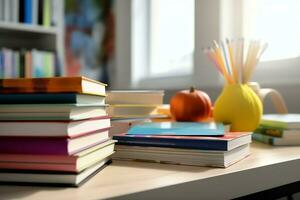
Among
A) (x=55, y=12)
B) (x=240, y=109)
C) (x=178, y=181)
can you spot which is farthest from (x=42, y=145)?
(x=55, y=12)

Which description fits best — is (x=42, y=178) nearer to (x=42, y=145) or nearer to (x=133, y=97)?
(x=42, y=145)

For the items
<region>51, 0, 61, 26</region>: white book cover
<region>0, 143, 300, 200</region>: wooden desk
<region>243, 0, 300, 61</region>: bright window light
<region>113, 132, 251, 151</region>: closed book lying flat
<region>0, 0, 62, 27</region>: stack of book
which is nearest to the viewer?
<region>0, 143, 300, 200</region>: wooden desk

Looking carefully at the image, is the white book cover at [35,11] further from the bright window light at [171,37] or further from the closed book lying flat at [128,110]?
the closed book lying flat at [128,110]

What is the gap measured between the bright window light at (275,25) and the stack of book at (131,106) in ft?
2.30

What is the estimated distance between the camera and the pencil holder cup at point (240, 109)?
84cm

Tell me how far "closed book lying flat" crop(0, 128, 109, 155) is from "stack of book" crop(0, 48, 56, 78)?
134cm

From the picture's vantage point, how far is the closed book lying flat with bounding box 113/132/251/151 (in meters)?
0.54

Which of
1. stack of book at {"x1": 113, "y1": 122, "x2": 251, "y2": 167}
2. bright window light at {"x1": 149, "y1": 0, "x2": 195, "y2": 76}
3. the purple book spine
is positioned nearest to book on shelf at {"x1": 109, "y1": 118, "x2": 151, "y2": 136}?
stack of book at {"x1": 113, "y1": 122, "x2": 251, "y2": 167}

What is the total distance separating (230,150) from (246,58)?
41cm

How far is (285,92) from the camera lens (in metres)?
1.23

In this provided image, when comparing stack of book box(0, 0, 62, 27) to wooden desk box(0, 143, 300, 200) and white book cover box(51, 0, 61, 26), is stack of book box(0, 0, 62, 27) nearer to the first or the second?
white book cover box(51, 0, 61, 26)

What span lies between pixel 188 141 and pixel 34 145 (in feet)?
0.78

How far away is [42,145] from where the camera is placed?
1.39 feet

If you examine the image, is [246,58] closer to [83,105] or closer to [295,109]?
[295,109]
